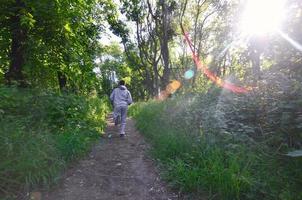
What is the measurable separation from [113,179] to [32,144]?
5.54 ft

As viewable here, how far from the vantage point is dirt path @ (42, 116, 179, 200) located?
506 centimetres

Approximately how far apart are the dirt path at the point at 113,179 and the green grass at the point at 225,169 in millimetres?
363

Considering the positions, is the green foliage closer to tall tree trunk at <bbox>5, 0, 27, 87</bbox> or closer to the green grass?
the green grass

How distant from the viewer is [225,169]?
479 cm

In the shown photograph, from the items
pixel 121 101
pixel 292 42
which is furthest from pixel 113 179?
pixel 292 42

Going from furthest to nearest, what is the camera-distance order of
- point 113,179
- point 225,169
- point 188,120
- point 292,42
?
point 188,120 < point 292,42 < point 113,179 < point 225,169

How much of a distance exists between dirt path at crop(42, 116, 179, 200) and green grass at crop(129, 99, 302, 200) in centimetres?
36

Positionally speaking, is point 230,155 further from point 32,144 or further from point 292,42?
point 292,42

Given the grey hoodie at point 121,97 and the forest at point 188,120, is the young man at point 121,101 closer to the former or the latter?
the grey hoodie at point 121,97

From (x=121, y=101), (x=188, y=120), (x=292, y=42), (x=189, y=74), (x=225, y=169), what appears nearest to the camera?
(x=225, y=169)

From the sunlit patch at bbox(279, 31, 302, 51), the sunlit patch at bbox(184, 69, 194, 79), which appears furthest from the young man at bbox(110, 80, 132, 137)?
the sunlit patch at bbox(184, 69, 194, 79)

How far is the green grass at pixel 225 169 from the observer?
4312mm

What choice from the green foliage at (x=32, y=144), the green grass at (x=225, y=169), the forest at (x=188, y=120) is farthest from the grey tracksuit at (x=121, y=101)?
the green grass at (x=225, y=169)

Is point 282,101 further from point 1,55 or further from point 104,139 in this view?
point 1,55
